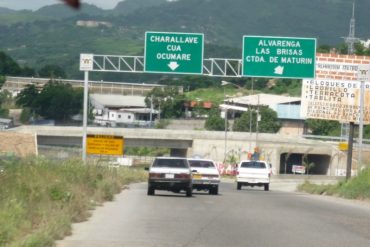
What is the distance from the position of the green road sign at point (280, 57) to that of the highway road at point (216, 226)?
575 inches

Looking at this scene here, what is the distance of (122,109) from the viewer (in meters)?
148

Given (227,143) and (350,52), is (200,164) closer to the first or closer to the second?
(350,52)

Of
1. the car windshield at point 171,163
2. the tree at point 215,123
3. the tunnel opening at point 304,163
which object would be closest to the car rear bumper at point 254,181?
the car windshield at point 171,163

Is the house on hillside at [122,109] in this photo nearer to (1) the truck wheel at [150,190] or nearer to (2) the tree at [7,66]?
(2) the tree at [7,66]

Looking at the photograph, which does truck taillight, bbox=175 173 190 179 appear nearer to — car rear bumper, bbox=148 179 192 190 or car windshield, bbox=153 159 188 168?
car rear bumper, bbox=148 179 192 190

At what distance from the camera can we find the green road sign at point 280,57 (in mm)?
43688

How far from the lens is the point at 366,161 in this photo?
297 ft

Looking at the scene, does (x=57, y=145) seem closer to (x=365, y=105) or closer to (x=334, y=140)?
(x=334, y=140)

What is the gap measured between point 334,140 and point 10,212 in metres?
86.7

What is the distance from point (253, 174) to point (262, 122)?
247 feet

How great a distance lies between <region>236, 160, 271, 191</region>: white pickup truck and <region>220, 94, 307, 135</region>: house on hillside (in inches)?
3012

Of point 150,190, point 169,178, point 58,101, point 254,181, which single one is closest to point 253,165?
point 254,181

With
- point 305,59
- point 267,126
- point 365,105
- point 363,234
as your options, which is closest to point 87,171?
point 363,234

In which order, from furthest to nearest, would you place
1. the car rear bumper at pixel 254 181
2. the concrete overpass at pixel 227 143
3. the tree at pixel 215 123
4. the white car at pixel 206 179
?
1. the tree at pixel 215 123
2. the concrete overpass at pixel 227 143
3. the car rear bumper at pixel 254 181
4. the white car at pixel 206 179
